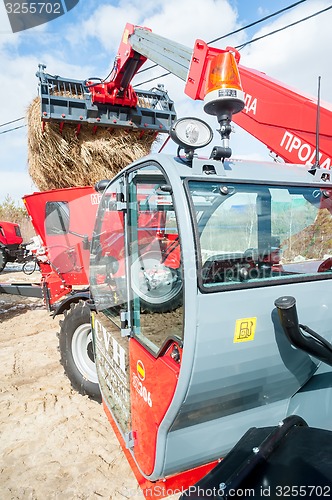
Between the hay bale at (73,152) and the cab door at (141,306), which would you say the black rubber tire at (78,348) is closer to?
the cab door at (141,306)

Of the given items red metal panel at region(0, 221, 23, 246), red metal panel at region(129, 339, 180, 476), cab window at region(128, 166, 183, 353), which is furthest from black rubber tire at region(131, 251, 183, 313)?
red metal panel at region(0, 221, 23, 246)

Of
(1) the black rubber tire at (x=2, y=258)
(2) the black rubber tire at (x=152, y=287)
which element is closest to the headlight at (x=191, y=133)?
(2) the black rubber tire at (x=152, y=287)

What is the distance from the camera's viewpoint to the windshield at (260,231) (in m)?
1.64

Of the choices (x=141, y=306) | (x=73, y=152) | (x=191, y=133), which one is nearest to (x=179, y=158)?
(x=191, y=133)

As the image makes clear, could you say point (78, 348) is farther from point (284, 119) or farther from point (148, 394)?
point (284, 119)

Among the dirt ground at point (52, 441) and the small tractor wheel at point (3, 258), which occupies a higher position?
the small tractor wheel at point (3, 258)

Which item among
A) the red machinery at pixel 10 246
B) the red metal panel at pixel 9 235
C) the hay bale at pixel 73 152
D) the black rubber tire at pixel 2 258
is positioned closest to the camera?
the hay bale at pixel 73 152

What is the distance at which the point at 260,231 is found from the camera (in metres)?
2.02

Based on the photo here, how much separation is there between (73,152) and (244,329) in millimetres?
4291

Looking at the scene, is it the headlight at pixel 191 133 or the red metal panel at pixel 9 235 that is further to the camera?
the red metal panel at pixel 9 235

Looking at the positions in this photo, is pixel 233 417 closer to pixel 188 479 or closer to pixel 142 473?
pixel 188 479

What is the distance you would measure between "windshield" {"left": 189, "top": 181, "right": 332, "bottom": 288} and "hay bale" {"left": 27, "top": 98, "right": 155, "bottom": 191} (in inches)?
143

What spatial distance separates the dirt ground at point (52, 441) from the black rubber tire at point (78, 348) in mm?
212

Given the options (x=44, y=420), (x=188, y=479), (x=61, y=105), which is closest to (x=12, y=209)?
(x=61, y=105)
